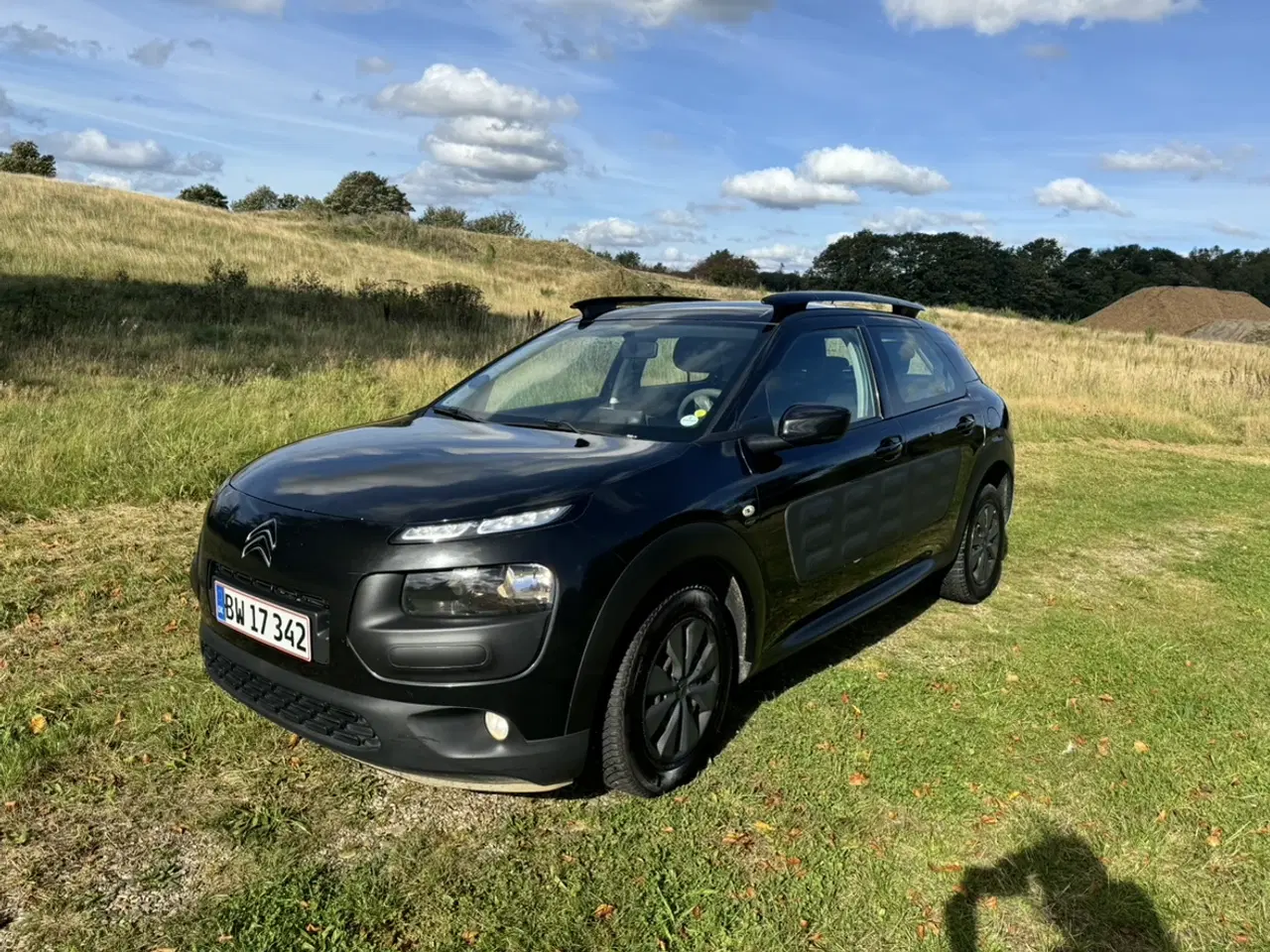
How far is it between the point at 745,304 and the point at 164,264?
82.5 ft

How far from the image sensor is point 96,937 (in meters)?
2.26

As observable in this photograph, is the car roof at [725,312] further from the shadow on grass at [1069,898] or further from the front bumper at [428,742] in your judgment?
the shadow on grass at [1069,898]

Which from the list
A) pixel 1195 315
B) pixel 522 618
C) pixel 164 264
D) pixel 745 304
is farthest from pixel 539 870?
pixel 1195 315

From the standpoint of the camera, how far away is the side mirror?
3.26m

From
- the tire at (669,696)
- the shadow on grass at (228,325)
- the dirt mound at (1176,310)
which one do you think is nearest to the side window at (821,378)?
the tire at (669,696)

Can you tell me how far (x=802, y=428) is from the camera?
10.7 ft

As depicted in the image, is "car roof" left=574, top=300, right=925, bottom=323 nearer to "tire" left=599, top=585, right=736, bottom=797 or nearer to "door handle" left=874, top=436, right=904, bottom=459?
"door handle" left=874, top=436, right=904, bottom=459

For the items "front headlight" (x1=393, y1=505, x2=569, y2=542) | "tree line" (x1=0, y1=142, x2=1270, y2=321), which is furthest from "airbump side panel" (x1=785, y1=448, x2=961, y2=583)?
"tree line" (x1=0, y1=142, x2=1270, y2=321)

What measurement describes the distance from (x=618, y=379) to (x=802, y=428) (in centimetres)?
100

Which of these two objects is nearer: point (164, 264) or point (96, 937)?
point (96, 937)

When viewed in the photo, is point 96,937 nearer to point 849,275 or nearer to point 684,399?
point 684,399

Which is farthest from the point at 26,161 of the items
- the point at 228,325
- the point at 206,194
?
the point at 228,325

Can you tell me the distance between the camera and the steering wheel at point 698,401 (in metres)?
3.38

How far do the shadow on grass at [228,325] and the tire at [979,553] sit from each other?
8.35 m
